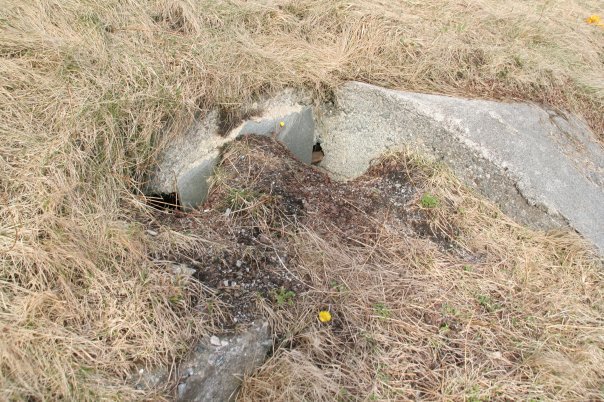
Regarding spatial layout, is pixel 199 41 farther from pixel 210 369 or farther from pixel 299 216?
pixel 210 369

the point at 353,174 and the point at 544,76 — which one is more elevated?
the point at 544,76

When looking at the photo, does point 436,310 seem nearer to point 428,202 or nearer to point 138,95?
point 428,202

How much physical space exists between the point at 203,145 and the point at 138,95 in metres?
0.48

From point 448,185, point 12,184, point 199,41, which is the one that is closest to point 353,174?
point 448,185

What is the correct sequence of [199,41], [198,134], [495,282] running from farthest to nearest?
[199,41], [198,134], [495,282]

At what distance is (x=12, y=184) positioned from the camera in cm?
233

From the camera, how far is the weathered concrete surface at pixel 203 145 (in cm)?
303

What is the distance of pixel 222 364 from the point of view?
2.11 metres

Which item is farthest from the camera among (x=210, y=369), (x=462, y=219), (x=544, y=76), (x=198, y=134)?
(x=544, y=76)

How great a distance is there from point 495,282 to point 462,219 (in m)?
0.44

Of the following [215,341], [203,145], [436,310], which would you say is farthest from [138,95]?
[436,310]

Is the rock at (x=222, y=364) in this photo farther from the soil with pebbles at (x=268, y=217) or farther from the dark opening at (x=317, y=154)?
the dark opening at (x=317, y=154)

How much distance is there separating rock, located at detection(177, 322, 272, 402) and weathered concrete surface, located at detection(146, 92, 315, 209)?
39.9 inches

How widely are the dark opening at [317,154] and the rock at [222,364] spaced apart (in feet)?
5.57
